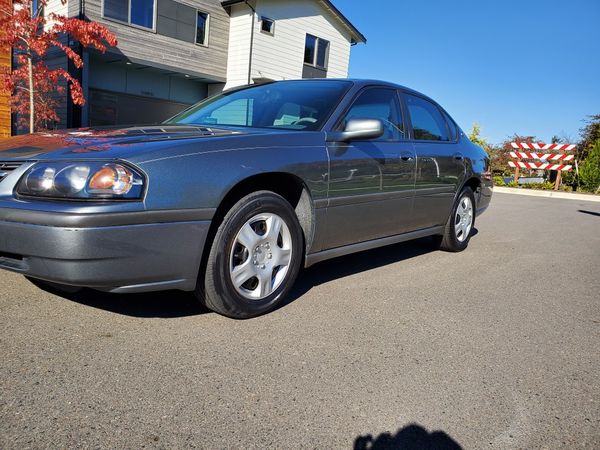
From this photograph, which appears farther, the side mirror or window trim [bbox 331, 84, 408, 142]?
window trim [bbox 331, 84, 408, 142]

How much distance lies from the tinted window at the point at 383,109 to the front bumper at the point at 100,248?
5.81ft

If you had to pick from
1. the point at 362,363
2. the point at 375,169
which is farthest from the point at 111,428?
the point at 375,169

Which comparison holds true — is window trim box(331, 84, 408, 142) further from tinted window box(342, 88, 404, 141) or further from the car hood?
the car hood

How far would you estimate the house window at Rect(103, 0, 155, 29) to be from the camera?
14974 millimetres

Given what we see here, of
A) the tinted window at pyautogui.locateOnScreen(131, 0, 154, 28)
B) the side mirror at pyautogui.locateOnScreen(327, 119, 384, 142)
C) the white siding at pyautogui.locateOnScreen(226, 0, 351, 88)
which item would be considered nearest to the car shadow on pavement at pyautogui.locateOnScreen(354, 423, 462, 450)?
the side mirror at pyautogui.locateOnScreen(327, 119, 384, 142)

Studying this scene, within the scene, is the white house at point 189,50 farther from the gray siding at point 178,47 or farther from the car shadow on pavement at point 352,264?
the car shadow on pavement at point 352,264

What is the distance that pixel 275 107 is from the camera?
3701 millimetres

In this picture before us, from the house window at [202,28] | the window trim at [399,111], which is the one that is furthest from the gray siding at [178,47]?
the window trim at [399,111]

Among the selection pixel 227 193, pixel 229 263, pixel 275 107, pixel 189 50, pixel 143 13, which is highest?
pixel 143 13

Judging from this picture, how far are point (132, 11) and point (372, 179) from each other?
48.6 feet

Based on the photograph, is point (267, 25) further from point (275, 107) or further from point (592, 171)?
point (275, 107)

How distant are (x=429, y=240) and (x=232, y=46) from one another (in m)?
15.1

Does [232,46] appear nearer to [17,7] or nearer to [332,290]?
[17,7]

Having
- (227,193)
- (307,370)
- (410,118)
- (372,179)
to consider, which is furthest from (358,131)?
(307,370)
